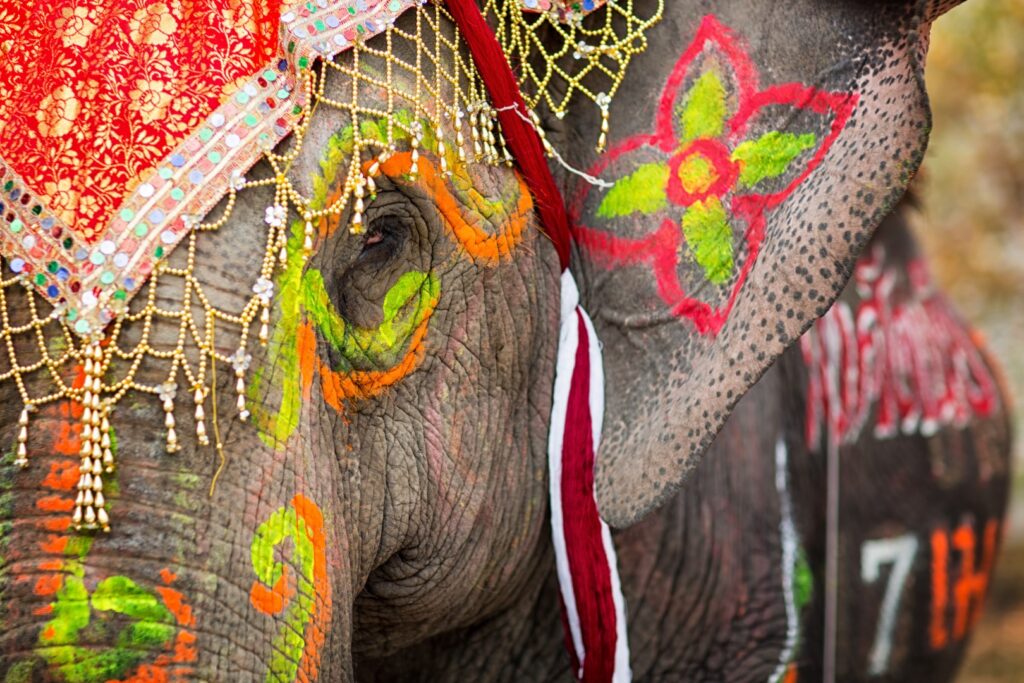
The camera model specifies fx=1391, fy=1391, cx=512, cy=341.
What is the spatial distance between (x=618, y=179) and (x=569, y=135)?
0.09 metres

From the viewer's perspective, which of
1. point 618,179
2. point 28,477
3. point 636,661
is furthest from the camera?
point 636,661

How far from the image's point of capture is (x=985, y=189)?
16.8 ft

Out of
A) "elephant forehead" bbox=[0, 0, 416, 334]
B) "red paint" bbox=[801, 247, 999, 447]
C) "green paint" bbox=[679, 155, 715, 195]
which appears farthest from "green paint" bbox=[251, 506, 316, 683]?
"red paint" bbox=[801, 247, 999, 447]

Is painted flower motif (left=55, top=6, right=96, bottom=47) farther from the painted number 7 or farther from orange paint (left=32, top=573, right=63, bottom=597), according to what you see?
the painted number 7

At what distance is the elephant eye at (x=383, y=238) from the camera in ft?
4.28

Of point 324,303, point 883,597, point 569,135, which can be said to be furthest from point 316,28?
point 883,597

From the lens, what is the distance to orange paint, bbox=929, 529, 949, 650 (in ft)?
7.98

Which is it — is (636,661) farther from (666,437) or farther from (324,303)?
(324,303)

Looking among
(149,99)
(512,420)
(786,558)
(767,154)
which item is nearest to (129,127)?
(149,99)

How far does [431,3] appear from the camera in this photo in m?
1.35

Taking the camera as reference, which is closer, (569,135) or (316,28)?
(316,28)

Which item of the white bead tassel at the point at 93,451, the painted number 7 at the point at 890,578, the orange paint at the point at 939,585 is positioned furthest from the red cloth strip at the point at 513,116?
the orange paint at the point at 939,585

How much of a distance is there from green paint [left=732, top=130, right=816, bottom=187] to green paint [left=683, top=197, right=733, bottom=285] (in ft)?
0.15

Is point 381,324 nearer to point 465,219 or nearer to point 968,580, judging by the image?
point 465,219
